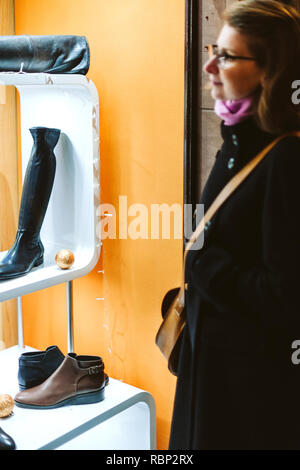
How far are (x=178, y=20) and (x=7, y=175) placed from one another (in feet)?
2.56

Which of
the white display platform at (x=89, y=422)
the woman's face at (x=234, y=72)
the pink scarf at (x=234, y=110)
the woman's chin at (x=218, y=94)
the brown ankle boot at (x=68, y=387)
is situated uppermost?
the woman's face at (x=234, y=72)

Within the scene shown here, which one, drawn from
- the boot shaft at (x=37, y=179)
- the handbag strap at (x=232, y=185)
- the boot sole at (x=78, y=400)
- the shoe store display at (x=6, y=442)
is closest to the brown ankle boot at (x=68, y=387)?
the boot sole at (x=78, y=400)

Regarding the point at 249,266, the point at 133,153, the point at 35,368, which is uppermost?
the point at 133,153

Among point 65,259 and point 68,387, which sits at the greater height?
point 65,259

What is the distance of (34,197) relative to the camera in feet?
4.66

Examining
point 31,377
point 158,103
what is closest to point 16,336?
point 31,377

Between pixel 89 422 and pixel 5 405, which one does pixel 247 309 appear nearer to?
pixel 89 422

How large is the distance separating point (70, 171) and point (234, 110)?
682 mm

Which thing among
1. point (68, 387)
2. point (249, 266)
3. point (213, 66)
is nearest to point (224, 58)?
point (213, 66)

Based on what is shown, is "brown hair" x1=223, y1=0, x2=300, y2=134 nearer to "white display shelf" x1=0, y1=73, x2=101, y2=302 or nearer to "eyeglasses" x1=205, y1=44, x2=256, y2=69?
"eyeglasses" x1=205, y1=44, x2=256, y2=69

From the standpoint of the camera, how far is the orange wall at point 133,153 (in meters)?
1.41

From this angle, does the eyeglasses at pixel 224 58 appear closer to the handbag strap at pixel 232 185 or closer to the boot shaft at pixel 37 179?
the handbag strap at pixel 232 185

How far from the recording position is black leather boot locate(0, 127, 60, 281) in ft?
4.60

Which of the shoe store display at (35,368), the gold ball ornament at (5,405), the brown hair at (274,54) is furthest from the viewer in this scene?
the shoe store display at (35,368)
